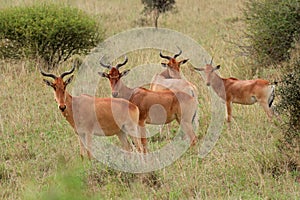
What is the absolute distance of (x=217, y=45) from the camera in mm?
15914

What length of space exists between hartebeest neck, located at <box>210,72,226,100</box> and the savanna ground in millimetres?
322

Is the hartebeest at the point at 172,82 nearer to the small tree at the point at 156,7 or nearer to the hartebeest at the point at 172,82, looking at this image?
the hartebeest at the point at 172,82

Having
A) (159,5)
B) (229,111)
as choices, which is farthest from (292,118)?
(159,5)

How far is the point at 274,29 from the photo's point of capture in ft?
40.5

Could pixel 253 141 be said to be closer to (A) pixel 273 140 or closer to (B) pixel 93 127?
(A) pixel 273 140

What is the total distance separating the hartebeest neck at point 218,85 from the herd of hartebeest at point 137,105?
0.7 inches

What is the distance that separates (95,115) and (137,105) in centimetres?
88

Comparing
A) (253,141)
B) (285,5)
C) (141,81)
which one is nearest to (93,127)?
(253,141)

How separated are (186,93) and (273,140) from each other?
5.03ft

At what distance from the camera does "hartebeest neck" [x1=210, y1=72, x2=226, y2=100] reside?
10.0 metres

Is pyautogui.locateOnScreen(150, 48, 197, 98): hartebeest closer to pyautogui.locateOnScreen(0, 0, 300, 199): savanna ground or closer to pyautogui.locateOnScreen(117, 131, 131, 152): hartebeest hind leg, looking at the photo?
pyautogui.locateOnScreen(0, 0, 300, 199): savanna ground

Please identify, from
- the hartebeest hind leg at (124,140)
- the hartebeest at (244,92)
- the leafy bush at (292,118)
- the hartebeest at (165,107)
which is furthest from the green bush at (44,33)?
the leafy bush at (292,118)

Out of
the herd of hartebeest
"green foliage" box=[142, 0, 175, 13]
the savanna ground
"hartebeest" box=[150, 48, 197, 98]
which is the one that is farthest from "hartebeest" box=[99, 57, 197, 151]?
"green foliage" box=[142, 0, 175, 13]

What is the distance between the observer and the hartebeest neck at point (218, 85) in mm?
10000
